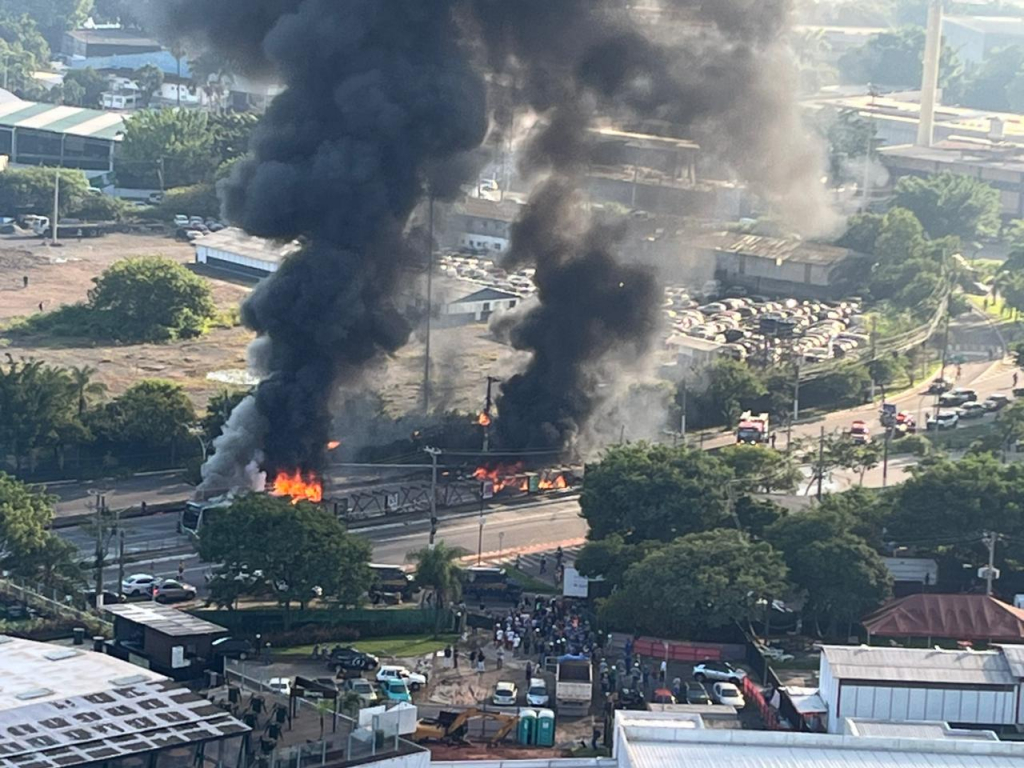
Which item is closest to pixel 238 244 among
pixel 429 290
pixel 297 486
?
pixel 429 290

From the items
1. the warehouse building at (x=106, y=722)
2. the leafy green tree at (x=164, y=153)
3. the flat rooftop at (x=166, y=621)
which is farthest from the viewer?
the leafy green tree at (x=164, y=153)

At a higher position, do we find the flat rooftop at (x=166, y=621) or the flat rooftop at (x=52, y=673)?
the flat rooftop at (x=166, y=621)

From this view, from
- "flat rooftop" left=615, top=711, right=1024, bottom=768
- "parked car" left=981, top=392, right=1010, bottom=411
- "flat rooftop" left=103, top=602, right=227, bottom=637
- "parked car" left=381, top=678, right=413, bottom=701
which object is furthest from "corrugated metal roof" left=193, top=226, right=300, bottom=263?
"flat rooftop" left=615, top=711, right=1024, bottom=768

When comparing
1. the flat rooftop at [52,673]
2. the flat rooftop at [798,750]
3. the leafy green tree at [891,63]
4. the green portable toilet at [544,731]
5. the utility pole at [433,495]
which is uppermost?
the leafy green tree at [891,63]

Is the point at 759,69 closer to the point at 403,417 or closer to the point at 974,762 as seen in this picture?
the point at 403,417

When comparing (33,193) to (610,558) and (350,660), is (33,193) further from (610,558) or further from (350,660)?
(350,660)

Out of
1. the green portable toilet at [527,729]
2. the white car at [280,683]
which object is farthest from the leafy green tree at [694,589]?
the white car at [280,683]

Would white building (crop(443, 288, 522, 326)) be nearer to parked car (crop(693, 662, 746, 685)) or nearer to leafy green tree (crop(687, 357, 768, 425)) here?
leafy green tree (crop(687, 357, 768, 425))

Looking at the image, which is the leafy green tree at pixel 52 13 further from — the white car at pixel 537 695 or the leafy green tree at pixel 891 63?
the white car at pixel 537 695
